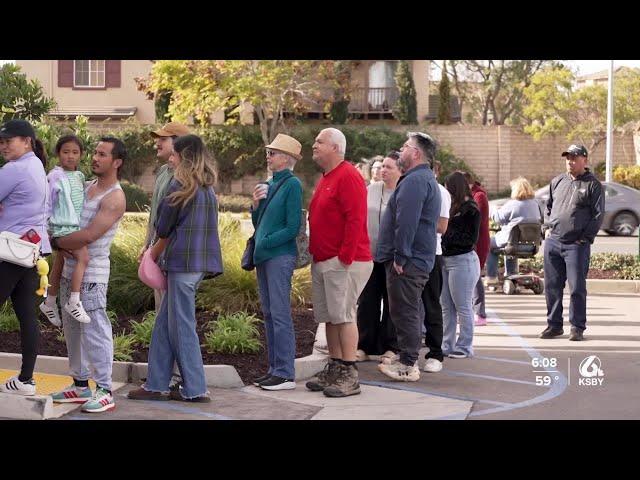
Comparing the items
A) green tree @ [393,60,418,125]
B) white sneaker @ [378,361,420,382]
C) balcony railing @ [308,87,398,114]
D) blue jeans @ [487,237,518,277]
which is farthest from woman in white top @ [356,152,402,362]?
balcony railing @ [308,87,398,114]

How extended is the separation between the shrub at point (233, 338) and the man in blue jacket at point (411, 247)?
1294mm

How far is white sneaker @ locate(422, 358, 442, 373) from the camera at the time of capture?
9.86 meters

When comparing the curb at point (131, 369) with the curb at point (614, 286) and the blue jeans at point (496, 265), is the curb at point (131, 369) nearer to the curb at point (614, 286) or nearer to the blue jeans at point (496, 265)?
the blue jeans at point (496, 265)

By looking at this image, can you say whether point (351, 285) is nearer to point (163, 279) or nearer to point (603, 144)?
point (163, 279)

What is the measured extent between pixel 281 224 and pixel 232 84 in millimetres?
29034

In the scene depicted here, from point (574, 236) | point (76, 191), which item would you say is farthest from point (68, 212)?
point (574, 236)

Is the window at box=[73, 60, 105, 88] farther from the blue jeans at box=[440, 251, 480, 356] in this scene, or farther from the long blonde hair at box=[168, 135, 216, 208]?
the long blonde hair at box=[168, 135, 216, 208]

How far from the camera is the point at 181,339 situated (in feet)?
26.8

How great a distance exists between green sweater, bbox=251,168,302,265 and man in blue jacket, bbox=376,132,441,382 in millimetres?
1007

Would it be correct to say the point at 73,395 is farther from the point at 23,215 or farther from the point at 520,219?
the point at 520,219

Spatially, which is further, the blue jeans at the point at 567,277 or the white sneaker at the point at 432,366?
the blue jeans at the point at 567,277

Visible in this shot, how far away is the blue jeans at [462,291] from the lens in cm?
1071

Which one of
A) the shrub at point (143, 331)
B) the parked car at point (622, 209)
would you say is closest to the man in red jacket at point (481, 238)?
the shrub at point (143, 331)
